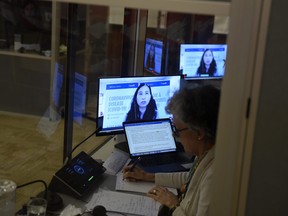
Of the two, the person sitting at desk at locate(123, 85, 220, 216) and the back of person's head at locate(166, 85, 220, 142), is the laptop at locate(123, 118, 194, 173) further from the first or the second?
the back of person's head at locate(166, 85, 220, 142)

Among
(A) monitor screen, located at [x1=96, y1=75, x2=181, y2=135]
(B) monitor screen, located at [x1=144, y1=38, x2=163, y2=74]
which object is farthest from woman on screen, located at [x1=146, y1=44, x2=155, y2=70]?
(A) monitor screen, located at [x1=96, y1=75, x2=181, y2=135]

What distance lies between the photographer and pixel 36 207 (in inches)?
59.4

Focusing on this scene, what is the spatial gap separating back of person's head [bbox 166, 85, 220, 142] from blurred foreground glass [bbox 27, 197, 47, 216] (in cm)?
59

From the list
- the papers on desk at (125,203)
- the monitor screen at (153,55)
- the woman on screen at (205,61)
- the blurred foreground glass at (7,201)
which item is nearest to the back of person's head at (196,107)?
the papers on desk at (125,203)

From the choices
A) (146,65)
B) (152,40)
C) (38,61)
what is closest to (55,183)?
(146,65)

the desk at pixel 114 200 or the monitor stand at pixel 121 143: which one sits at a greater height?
the monitor stand at pixel 121 143

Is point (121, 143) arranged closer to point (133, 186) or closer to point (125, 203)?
point (133, 186)

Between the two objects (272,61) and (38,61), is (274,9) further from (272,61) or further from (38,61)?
(38,61)

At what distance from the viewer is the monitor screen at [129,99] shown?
207cm

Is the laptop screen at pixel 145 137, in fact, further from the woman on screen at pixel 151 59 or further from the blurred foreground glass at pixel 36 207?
the woman on screen at pixel 151 59

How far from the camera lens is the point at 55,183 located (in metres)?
1.68

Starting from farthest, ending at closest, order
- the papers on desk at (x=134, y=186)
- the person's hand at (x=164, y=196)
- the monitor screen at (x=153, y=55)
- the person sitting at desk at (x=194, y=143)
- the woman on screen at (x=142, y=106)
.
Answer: the monitor screen at (x=153, y=55) → the woman on screen at (x=142, y=106) → the papers on desk at (x=134, y=186) → the person's hand at (x=164, y=196) → the person sitting at desk at (x=194, y=143)

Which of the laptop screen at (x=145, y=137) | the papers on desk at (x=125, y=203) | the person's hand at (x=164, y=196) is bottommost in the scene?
the papers on desk at (x=125, y=203)

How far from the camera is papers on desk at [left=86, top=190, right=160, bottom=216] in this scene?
163 centimetres
